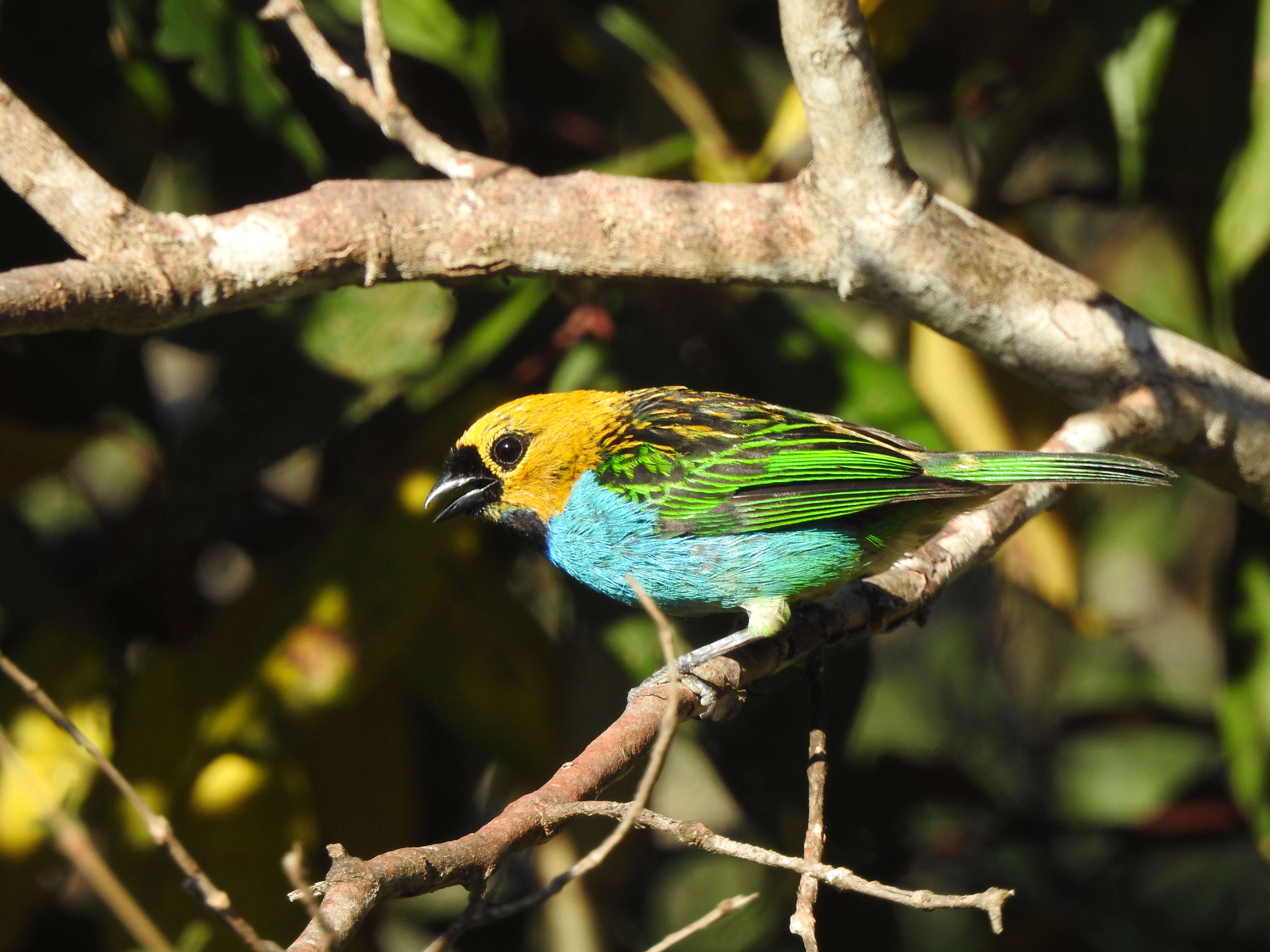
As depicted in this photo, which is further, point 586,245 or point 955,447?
point 955,447

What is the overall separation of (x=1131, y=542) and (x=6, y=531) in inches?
198

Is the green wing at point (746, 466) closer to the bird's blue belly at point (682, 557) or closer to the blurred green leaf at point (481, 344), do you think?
the bird's blue belly at point (682, 557)

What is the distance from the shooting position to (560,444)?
312cm

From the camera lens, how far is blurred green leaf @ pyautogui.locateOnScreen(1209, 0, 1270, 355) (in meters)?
3.11

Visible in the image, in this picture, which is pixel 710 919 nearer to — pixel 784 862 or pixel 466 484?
pixel 784 862

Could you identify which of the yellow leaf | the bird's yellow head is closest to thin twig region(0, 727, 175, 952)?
the yellow leaf

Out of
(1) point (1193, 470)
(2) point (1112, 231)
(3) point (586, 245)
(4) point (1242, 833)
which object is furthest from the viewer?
(2) point (1112, 231)

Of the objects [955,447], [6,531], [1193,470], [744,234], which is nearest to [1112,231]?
[955,447]

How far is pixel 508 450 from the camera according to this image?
10.2 ft

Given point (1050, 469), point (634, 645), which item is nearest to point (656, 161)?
point (634, 645)

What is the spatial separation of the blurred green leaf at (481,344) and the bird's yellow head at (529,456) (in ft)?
0.93

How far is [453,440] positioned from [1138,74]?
80.4 inches

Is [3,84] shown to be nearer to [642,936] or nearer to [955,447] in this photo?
[955,447]

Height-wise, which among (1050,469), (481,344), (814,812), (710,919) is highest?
(481,344)
